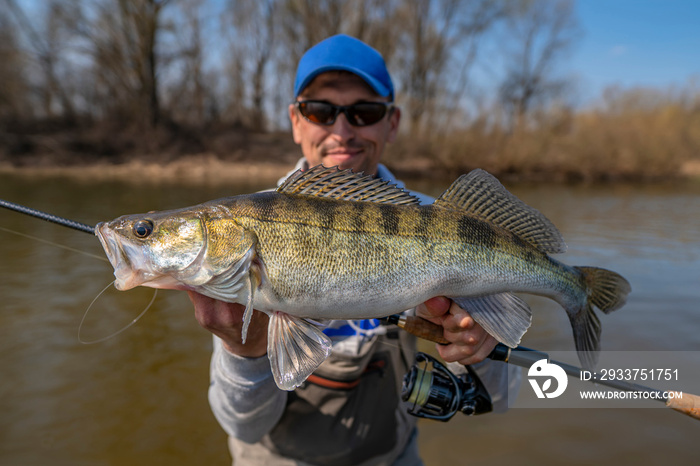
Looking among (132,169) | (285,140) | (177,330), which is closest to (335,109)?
(177,330)

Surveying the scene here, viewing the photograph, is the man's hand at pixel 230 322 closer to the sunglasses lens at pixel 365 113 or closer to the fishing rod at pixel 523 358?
the fishing rod at pixel 523 358

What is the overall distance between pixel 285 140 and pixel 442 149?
8.73m

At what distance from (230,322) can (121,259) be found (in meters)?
0.45

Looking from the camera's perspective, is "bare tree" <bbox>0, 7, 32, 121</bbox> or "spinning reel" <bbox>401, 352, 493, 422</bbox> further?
"bare tree" <bbox>0, 7, 32, 121</bbox>

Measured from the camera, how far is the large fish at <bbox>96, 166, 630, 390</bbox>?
155cm

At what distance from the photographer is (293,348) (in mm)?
1605

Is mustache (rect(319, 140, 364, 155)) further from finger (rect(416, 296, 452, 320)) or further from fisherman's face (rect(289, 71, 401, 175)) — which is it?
finger (rect(416, 296, 452, 320))

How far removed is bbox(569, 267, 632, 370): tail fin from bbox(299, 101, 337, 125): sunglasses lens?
165 cm

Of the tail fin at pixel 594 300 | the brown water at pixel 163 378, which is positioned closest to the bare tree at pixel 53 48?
the brown water at pixel 163 378

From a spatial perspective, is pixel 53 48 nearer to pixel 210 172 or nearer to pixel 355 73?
pixel 210 172

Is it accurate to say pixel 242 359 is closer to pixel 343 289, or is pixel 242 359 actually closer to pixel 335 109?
pixel 343 289

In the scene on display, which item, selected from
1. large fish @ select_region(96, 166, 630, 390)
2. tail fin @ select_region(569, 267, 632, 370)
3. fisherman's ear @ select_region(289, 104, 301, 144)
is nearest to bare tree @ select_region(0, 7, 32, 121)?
fisherman's ear @ select_region(289, 104, 301, 144)
